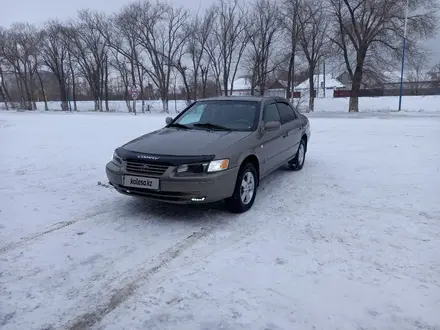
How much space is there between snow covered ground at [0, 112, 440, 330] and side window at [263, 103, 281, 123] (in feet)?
3.80

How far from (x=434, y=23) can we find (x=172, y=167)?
101 ft

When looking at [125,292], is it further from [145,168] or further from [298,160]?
[298,160]

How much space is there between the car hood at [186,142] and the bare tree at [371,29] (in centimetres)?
2796

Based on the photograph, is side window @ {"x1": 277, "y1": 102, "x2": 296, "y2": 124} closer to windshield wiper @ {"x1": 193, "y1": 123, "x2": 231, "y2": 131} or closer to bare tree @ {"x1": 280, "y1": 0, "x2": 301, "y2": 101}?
windshield wiper @ {"x1": 193, "y1": 123, "x2": 231, "y2": 131}

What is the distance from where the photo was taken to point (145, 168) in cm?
410

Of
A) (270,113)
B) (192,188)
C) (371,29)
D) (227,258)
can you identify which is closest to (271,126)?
(270,113)

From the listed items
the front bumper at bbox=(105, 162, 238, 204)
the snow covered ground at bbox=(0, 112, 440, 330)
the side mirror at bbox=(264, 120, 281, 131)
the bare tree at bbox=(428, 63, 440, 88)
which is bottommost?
the snow covered ground at bbox=(0, 112, 440, 330)

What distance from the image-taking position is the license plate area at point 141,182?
13.2 ft

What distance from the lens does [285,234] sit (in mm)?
3885

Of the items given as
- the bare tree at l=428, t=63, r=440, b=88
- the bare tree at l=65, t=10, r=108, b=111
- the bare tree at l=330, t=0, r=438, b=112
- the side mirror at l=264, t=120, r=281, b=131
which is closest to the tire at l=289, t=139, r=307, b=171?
the side mirror at l=264, t=120, r=281, b=131

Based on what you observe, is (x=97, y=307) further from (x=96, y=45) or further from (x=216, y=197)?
(x=96, y=45)

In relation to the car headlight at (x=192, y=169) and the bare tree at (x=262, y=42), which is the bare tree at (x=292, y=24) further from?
the car headlight at (x=192, y=169)

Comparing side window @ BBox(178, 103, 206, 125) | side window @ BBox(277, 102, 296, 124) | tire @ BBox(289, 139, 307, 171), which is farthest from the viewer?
tire @ BBox(289, 139, 307, 171)

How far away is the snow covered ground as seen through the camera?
8.31 ft
